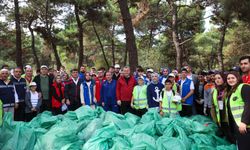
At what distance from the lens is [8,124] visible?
4418mm

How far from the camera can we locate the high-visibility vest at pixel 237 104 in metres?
3.06


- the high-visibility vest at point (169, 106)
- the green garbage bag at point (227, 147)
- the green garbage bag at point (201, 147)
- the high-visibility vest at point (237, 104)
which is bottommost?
the green garbage bag at point (227, 147)

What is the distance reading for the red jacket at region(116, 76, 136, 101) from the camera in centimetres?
588

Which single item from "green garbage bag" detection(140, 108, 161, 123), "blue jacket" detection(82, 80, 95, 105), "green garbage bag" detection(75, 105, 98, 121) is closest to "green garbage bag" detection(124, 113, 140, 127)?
"green garbage bag" detection(140, 108, 161, 123)

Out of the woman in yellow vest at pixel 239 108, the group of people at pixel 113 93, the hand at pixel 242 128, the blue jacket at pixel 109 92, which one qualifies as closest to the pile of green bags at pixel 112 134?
the group of people at pixel 113 93

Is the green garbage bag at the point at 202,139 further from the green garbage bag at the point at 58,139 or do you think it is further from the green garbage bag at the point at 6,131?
the green garbage bag at the point at 6,131

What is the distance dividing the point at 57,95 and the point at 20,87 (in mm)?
836

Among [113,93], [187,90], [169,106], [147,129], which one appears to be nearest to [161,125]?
[147,129]

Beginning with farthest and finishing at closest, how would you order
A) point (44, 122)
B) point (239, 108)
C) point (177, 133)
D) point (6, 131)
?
point (44, 122) < point (6, 131) < point (177, 133) < point (239, 108)

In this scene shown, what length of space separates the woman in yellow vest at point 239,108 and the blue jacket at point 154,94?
2.24 m

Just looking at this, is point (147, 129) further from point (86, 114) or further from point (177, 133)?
point (86, 114)

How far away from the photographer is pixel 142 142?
3.49 meters

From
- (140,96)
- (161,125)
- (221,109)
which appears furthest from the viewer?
(140,96)

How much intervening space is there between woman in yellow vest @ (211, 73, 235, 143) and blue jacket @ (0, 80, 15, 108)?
3699 mm
